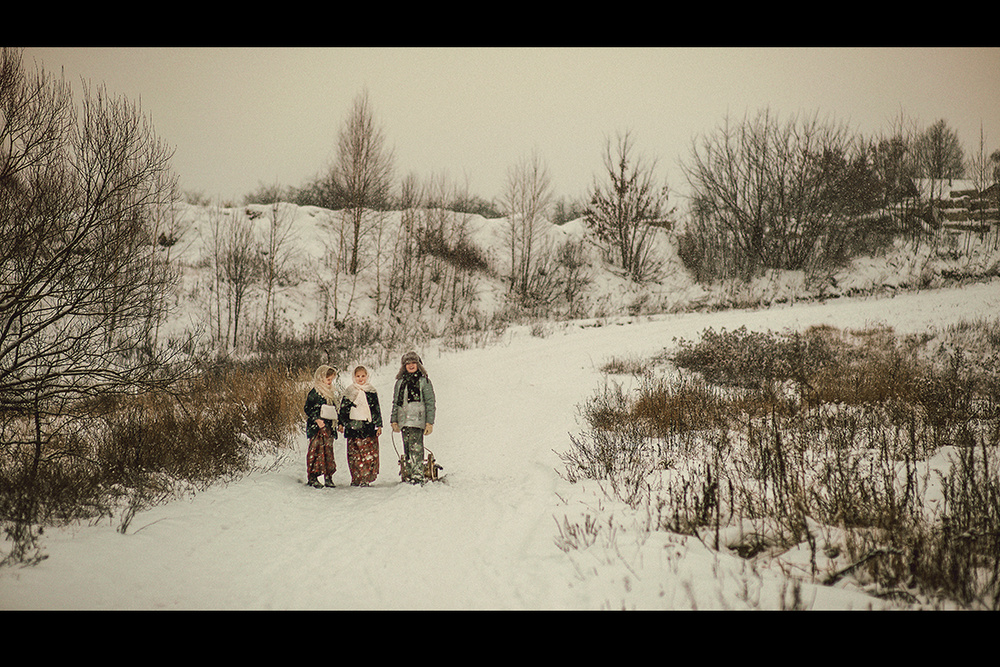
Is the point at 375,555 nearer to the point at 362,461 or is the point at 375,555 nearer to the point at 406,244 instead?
the point at 362,461

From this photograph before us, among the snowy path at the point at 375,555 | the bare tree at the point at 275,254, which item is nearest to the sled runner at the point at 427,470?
the snowy path at the point at 375,555

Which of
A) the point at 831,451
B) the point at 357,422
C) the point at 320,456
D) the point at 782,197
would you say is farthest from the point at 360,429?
the point at 782,197

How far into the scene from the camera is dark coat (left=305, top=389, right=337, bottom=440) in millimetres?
6051

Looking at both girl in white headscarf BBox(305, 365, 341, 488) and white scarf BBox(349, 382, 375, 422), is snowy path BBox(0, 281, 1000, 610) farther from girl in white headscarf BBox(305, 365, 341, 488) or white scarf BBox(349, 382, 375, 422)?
white scarf BBox(349, 382, 375, 422)

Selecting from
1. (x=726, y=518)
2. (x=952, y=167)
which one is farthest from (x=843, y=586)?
(x=952, y=167)

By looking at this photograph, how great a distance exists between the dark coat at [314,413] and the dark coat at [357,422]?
16 cm

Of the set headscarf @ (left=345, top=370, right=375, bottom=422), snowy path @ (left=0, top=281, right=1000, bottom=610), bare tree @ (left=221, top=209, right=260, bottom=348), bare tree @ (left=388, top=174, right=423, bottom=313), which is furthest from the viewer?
bare tree @ (left=388, top=174, right=423, bottom=313)

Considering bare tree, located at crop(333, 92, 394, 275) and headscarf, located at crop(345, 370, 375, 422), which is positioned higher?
bare tree, located at crop(333, 92, 394, 275)

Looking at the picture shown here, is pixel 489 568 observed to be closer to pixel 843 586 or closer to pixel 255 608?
pixel 255 608

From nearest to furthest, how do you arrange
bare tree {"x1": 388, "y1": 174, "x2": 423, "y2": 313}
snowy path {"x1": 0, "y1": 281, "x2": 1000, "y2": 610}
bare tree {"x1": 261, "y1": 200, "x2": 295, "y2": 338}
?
snowy path {"x1": 0, "y1": 281, "x2": 1000, "y2": 610}
bare tree {"x1": 261, "y1": 200, "x2": 295, "y2": 338}
bare tree {"x1": 388, "y1": 174, "x2": 423, "y2": 313}

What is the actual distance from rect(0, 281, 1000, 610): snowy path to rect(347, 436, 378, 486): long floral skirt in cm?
21

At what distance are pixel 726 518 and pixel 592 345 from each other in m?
9.44

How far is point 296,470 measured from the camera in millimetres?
6703

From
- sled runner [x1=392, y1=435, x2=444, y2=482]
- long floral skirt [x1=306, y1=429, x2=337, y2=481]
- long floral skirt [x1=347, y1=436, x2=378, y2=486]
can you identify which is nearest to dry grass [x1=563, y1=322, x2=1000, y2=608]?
sled runner [x1=392, y1=435, x2=444, y2=482]
